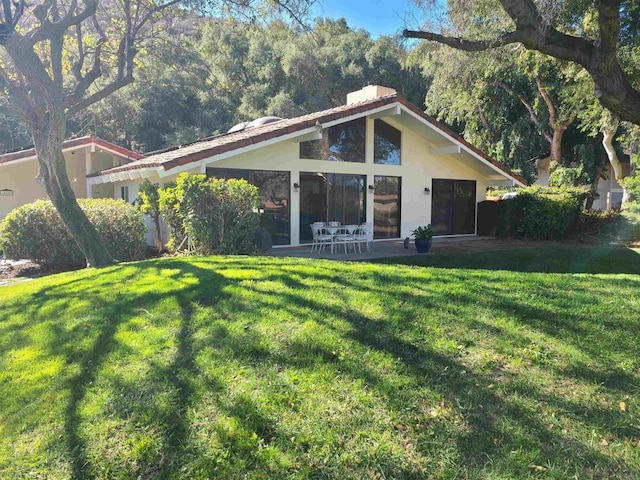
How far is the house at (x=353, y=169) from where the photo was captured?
12219 mm

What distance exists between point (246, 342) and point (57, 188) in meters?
7.13

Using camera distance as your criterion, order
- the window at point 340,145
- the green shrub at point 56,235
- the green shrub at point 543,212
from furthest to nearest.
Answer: the green shrub at point 543,212 → the window at point 340,145 → the green shrub at point 56,235

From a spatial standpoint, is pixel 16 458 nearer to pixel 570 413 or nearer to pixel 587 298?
pixel 570 413

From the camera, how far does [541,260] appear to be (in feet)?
39.0

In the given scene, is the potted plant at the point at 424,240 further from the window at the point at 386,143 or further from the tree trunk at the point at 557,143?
the tree trunk at the point at 557,143

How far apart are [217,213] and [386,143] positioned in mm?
8056

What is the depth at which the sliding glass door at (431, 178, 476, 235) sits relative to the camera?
16.7 metres

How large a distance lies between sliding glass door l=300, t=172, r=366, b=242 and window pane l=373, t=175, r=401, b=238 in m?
0.61

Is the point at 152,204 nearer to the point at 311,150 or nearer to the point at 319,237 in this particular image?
the point at 319,237

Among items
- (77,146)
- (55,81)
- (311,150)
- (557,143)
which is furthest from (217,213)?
(557,143)

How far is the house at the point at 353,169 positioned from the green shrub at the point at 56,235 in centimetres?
158

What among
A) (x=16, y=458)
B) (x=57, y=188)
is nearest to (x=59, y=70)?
(x=57, y=188)

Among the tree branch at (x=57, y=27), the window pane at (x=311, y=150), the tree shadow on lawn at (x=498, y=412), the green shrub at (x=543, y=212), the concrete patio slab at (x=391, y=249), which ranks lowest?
the tree shadow on lawn at (x=498, y=412)

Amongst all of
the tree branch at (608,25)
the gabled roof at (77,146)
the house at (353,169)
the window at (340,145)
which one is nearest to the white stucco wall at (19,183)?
the gabled roof at (77,146)
